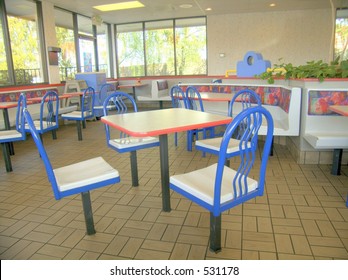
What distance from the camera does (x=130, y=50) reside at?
9984mm

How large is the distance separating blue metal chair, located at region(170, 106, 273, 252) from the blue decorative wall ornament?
11.2ft

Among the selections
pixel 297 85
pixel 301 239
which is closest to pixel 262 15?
pixel 297 85

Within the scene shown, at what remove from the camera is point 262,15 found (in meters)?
8.43

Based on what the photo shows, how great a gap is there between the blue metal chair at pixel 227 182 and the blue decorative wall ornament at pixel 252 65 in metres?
3.43

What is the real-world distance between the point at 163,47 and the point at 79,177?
27.3 feet

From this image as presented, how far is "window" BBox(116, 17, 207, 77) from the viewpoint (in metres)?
9.29

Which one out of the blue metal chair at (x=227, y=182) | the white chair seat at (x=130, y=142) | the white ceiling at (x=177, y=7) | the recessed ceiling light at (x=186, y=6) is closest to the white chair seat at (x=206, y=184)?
the blue metal chair at (x=227, y=182)

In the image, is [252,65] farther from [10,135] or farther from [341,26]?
[341,26]

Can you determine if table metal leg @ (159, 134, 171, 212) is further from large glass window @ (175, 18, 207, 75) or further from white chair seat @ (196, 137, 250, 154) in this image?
large glass window @ (175, 18, 207, 75)

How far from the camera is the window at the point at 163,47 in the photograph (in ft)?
30.5

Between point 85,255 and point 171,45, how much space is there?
335 inches

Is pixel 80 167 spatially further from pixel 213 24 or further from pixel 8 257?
pixel 213 24

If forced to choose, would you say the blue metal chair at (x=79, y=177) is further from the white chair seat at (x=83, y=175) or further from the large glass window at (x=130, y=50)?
the large glass window at (x=130, y=50)

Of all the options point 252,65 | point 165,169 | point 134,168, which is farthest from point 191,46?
point 165,169
